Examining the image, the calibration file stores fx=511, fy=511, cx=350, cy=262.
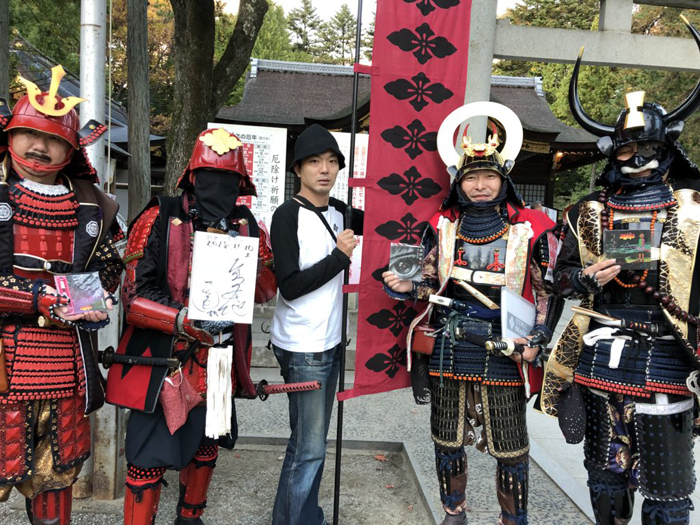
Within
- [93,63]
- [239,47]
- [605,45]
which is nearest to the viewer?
[93,63]

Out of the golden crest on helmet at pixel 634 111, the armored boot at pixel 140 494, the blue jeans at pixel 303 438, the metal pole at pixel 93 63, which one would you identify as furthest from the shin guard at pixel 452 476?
the metal pole at pixel 93 63

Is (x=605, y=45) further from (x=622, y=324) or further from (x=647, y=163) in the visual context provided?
(x=622, y=324)

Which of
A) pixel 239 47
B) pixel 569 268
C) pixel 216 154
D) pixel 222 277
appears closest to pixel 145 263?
pixel 222 277

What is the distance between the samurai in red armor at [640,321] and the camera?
239 cm

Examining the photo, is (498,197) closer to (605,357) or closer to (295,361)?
(605,357)

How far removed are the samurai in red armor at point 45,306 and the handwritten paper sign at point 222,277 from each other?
43 centimetres

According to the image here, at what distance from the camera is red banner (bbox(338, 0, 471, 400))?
3.08 meters

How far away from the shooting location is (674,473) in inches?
94.1

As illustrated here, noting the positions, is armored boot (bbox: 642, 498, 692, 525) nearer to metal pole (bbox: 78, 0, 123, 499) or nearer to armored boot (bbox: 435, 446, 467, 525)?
armored boot (bbox: 435, 446, 467, 525)

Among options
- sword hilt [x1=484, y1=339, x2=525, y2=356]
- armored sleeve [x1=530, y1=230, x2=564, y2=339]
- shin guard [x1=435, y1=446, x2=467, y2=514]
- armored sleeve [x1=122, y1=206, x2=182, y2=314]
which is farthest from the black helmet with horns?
armored sleeve [x1=122, y1=206, x2=182, y2=314]

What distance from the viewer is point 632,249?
238cm

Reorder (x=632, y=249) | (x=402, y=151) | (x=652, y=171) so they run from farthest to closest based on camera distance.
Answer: (x=402, y=151), (x=652, y=171), (x=632, y=249)

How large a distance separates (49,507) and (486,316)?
2.40 m

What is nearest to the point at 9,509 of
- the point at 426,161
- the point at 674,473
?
the point at 426,161
